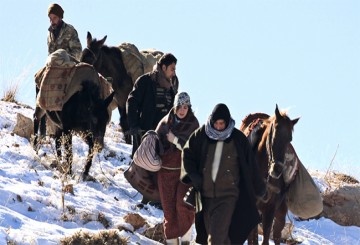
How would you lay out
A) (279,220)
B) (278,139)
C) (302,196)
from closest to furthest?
(278,139)
(302,196)
(279,220)

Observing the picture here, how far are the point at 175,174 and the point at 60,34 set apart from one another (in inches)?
231

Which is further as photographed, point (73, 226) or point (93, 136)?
point (93, 136)

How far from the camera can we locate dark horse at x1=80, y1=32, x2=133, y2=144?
1780 centimetres

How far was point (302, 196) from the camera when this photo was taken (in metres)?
12.3

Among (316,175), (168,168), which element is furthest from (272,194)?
(316,175)

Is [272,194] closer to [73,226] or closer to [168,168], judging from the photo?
[168,168]

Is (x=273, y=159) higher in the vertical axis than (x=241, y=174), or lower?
higher

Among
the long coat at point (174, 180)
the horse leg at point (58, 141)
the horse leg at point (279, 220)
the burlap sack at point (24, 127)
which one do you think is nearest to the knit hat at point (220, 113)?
the long coat at point (174, 180)

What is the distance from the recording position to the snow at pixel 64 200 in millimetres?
11031

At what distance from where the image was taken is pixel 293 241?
1455 cm

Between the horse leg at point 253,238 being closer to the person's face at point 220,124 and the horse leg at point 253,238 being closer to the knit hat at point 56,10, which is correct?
the person's face at point 220,124

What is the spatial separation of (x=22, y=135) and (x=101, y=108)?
226 cm

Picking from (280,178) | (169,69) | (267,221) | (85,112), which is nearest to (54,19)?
(85,112)

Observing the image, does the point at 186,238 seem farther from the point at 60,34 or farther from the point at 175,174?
the point at 60,34
